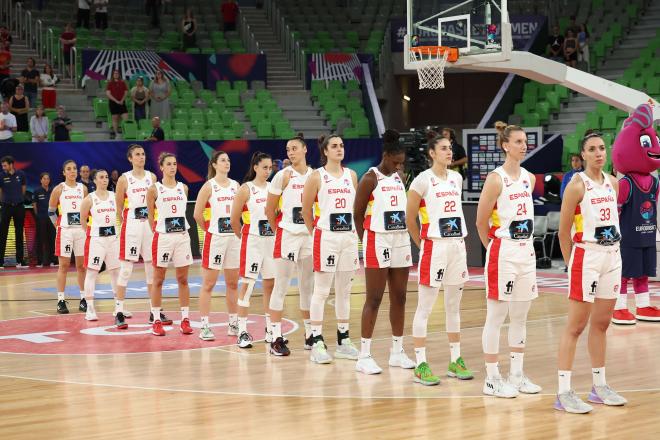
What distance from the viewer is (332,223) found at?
10.2m

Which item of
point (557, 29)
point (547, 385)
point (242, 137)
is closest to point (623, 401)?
point (547, 385)

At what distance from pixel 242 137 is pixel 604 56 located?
9858 mm

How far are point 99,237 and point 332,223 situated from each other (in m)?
4.70

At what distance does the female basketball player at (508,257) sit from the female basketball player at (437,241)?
24.9 inches

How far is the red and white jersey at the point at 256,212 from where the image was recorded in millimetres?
11484

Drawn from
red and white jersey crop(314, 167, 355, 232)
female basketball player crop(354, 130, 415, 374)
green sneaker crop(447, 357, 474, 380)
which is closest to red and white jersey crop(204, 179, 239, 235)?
red and white jersey crop(314, 167, 355, 232)

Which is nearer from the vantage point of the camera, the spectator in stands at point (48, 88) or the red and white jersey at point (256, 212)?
the red and white jersey at point (256, 212)

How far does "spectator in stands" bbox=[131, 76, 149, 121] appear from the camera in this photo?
80.8ft

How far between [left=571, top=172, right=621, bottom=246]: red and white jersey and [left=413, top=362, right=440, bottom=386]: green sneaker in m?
1.81

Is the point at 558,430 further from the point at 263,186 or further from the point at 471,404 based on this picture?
the point at 263,186

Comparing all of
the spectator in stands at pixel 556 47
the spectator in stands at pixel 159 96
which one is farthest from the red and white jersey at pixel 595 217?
the spectator in stands at pixel 556 47

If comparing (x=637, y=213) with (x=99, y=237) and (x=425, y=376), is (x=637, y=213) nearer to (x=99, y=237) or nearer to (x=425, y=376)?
(x=425, y=376)

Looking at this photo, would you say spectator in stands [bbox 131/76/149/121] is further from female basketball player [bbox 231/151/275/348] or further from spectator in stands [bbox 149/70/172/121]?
female basketball player [bbox 231/151/275/348]

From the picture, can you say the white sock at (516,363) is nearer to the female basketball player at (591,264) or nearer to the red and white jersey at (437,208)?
the female basketball player at (591,264)
